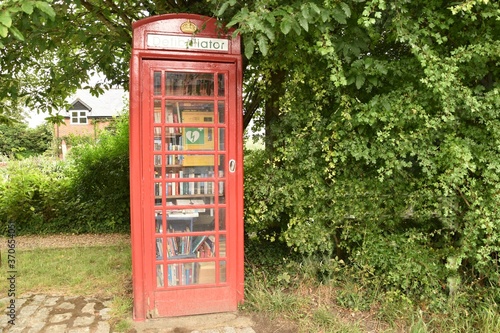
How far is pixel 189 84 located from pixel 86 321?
247 cm

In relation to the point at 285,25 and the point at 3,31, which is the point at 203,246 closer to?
the point at 285,25

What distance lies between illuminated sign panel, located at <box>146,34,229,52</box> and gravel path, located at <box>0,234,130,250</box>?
15.2 ft

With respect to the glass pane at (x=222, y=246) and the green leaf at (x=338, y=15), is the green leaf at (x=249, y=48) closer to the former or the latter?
the green leaf at (x=338, y=15)

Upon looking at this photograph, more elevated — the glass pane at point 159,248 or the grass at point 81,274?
the glass pane at point 159,248

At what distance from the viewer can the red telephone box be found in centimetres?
380

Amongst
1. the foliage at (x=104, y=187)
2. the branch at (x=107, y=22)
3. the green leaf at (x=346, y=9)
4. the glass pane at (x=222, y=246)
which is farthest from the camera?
the foliage at (x=104, y=187)

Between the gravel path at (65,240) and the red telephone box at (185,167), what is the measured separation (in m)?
3.70

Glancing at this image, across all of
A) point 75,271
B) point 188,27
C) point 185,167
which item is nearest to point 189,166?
point 185,167

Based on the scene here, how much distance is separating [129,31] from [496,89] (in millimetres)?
4657

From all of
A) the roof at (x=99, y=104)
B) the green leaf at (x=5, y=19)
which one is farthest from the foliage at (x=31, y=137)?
the green leaf at (x=5, y=19)

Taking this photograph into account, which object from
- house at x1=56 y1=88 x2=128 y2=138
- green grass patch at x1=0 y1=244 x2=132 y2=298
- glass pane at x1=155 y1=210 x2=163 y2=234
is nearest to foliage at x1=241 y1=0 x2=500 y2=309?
glass pane at x1=155 y1=210 x2=163 y2=234

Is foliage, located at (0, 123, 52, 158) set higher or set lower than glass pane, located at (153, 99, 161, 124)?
higher

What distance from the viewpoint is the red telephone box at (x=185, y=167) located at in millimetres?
3805

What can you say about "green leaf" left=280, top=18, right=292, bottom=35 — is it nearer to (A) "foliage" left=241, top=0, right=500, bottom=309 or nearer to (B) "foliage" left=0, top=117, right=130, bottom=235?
(A) "foliage" left=241, top=0, right=500, bottom=309
